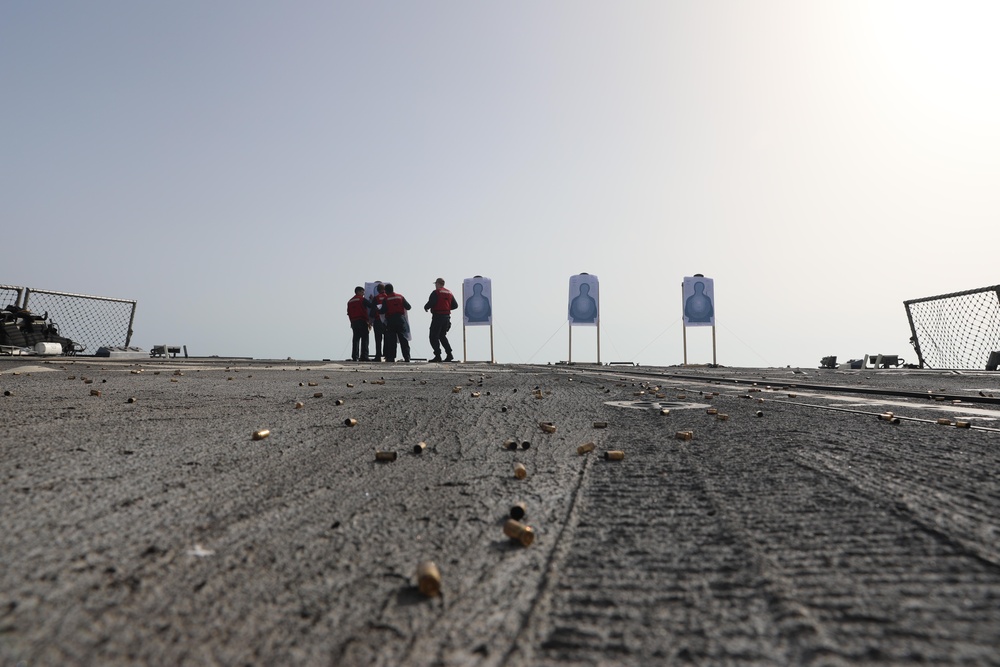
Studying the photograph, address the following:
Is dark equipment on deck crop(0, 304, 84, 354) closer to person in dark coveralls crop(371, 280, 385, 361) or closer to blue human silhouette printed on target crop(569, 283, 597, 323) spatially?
person in dark coveralls crop(371, 280, 385, 361)

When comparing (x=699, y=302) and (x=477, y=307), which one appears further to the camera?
(x=477, y=307)

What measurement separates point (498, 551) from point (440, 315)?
20003 mm

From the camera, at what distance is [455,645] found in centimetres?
112

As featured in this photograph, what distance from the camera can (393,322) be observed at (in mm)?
21359

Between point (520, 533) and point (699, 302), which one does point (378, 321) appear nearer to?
point (699, 302)

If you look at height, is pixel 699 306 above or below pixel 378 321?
above

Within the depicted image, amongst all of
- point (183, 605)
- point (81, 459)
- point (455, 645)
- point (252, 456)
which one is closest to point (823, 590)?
point (455, 645)

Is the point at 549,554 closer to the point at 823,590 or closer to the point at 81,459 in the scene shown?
the point at 823,590

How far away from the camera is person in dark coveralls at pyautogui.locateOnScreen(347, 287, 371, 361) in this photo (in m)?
21.4

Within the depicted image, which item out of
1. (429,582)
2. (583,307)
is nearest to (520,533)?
(429,582)

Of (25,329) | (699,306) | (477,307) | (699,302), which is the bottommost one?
(25,329)

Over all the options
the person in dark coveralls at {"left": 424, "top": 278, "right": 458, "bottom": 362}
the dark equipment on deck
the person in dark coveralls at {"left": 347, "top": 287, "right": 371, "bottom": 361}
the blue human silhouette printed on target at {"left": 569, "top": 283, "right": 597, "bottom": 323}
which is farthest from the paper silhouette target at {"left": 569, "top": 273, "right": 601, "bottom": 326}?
the dark equipment on deck

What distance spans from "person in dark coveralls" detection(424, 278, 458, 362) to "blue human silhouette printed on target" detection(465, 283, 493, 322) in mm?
8950

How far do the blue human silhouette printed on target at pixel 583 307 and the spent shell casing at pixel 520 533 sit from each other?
2888cm
